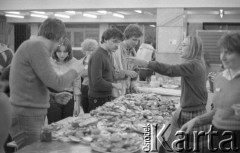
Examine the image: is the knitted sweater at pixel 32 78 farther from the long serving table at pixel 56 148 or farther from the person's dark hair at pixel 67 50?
the person's dark hair at pixel 67 50

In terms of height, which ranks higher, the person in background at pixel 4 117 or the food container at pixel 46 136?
the person in background at pixel 4 117

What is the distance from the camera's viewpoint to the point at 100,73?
345cm

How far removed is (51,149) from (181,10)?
7.09m

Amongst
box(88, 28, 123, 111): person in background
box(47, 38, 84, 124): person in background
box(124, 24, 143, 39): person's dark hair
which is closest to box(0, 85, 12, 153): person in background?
box(47, 38, 84, 124): person in background

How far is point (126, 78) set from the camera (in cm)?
405

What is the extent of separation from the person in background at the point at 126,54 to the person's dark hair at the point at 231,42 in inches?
73.4

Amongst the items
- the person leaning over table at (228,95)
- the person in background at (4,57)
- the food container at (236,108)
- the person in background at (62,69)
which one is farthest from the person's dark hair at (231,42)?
the person in background at (4,57)

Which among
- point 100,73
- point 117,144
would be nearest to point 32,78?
point 117,144

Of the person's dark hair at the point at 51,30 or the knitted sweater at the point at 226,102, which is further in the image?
the person's dark hair at the point at 51,30

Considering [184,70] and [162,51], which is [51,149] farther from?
[162,51]

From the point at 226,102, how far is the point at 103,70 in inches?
70.4

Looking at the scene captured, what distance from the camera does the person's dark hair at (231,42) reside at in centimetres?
198

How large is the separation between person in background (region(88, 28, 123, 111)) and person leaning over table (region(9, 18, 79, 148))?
3.19 feet

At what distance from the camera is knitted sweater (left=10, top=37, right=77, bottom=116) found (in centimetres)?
227
